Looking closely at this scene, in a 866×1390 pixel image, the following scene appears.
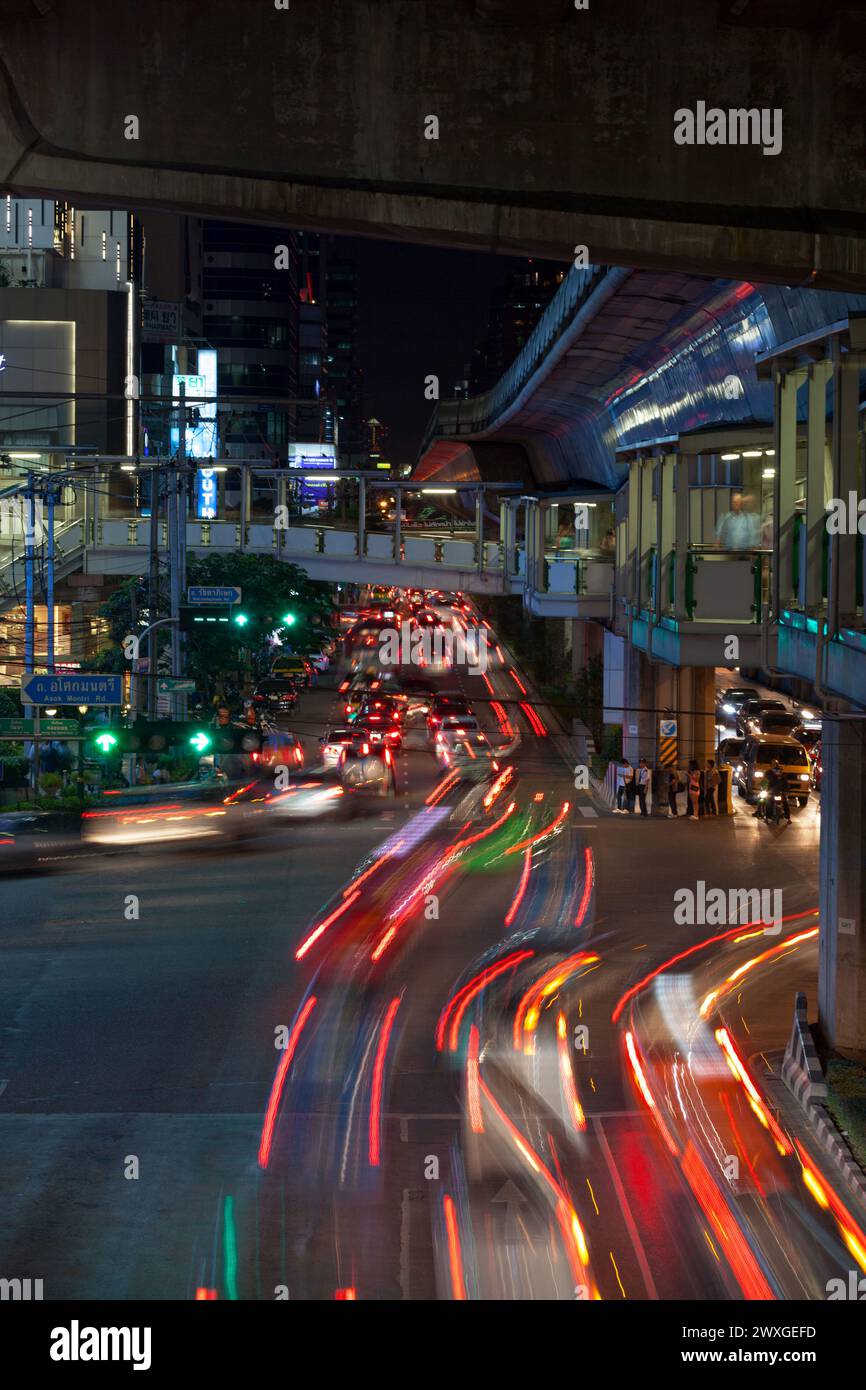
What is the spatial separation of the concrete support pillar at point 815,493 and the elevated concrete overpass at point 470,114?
5.49m

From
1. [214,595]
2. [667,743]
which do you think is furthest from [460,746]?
[214,595]

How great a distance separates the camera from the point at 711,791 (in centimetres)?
3719

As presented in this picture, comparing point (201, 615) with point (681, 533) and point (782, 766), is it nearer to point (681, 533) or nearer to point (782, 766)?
point (782, 766)

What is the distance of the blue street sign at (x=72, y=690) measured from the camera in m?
30.4

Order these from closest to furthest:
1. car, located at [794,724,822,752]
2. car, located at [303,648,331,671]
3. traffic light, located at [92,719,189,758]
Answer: traffic light, located at [92,719,189,758] → car, located at [794,724,822,752] → car, located at [303,648,331,671]

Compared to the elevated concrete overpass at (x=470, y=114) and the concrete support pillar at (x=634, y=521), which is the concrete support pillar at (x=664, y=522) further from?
the elevated concrete overpass at (x=470, y=114)

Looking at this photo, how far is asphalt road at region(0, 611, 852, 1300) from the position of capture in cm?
1208

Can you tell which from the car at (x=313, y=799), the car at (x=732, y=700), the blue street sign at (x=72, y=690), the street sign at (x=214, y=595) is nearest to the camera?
the blue street sign at (x=72, y=690)

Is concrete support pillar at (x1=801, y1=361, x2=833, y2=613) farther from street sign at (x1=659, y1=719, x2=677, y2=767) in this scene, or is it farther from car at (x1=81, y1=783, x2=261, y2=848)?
street sign at (x1=659, y1=719, x2=677, y2=767)

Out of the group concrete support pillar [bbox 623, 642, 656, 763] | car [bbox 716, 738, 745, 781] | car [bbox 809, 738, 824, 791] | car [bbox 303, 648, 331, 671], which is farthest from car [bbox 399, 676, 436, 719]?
car [bbox 809, 738, 824, 791]

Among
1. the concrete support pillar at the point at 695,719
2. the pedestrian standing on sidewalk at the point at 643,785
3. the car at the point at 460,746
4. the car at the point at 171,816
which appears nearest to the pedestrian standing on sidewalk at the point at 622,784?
the pedestrian standing on sidewalk at the point at 643,785

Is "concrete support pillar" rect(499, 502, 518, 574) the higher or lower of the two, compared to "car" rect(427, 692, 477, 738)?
higher

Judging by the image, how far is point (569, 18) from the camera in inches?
362

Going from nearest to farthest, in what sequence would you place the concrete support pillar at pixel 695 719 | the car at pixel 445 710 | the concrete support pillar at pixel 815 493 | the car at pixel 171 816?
the concrete support pillar at pixel 815 493 < the car at pixel 171 816 < the concrete support pillar at pixel 695 719 < the car at pixel 445 710
